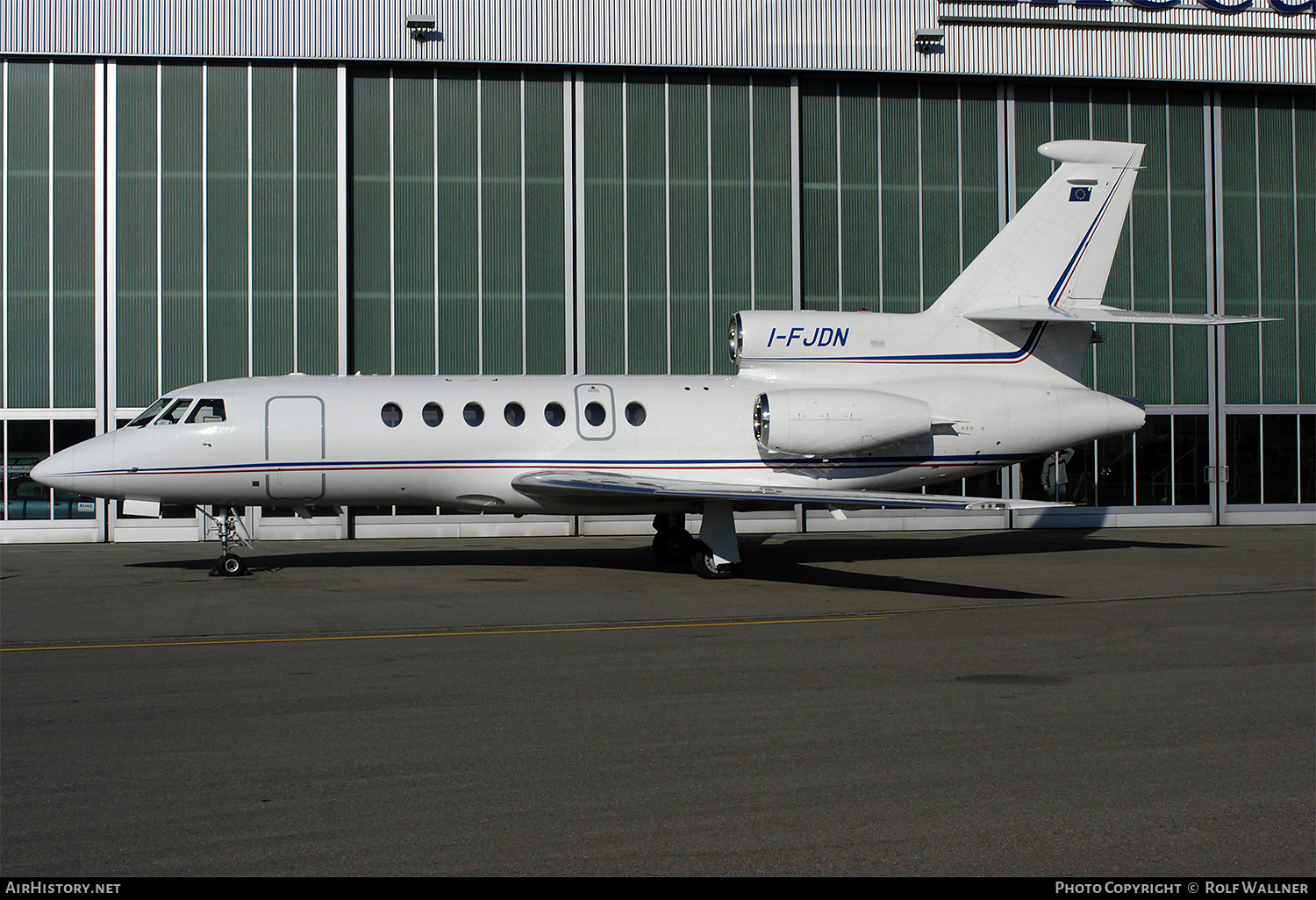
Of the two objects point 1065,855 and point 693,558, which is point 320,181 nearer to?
point 693,558

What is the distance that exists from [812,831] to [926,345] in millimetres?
13852

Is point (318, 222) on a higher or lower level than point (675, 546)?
higher

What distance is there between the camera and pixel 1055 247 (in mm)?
18062

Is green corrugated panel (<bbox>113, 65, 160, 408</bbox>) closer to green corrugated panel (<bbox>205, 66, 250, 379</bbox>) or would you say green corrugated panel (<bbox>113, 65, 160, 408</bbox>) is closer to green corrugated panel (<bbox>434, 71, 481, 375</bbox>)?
green corrugated panel (<bbox>205, 66, 250, 379</bbox>)

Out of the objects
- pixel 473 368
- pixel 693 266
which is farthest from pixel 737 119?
pixel 473 368

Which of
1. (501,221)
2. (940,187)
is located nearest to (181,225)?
(501,221)

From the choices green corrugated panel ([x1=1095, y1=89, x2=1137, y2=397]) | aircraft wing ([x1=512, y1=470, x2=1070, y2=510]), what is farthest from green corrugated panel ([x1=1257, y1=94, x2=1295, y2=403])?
aircraft wing ([x1=512, y1=470, x2=1070, y2=510])

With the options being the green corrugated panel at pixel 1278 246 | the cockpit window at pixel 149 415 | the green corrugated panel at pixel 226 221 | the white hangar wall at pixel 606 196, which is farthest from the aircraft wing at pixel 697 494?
the green corrugated panel at pixel 1278 246

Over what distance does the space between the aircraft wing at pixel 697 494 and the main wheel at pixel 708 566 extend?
2.59ft

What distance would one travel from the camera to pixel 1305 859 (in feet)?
15.4

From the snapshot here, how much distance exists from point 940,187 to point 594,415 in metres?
13.3

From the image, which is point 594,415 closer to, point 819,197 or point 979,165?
point 819,197

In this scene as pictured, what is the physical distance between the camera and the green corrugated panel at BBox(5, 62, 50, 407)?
23078 mm

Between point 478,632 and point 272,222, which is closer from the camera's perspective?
point 478,632
